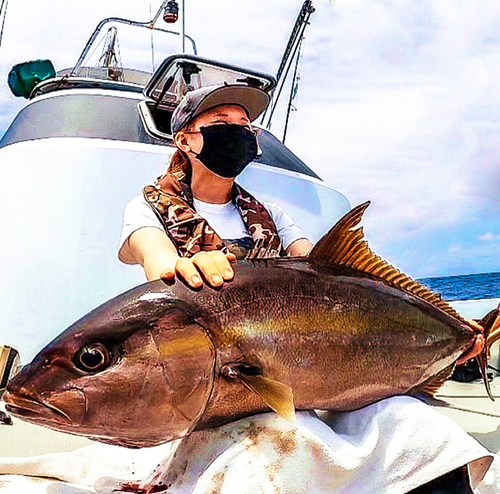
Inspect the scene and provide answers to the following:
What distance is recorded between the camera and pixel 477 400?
3.01 meters

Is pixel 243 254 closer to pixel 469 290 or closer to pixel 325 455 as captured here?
pixel 325 455

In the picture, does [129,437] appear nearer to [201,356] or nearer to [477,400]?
[201,356]

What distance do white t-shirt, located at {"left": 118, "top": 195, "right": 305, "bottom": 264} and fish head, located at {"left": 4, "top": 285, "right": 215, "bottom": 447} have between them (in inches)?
21.4

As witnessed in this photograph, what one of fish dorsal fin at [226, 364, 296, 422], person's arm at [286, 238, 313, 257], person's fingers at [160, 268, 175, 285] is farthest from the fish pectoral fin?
person's arm at [286, 238, 313, 257]

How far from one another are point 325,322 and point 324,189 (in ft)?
10.5

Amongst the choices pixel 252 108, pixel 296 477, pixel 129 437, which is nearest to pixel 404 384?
pixel 296 477

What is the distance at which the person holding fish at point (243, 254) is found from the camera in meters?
1.28

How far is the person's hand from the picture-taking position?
4.12ft

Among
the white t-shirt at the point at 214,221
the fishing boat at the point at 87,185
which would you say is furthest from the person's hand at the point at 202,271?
the fishing boat at the point at 87,185

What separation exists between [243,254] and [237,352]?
1.77 feet

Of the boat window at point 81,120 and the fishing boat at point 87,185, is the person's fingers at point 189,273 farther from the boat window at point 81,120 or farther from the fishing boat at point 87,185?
the boat window at point 81,120

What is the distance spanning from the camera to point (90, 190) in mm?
3734

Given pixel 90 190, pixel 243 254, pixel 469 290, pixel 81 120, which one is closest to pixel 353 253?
pixel 243 254

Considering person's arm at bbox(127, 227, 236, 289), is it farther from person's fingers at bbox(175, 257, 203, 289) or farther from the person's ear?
the person's ear
